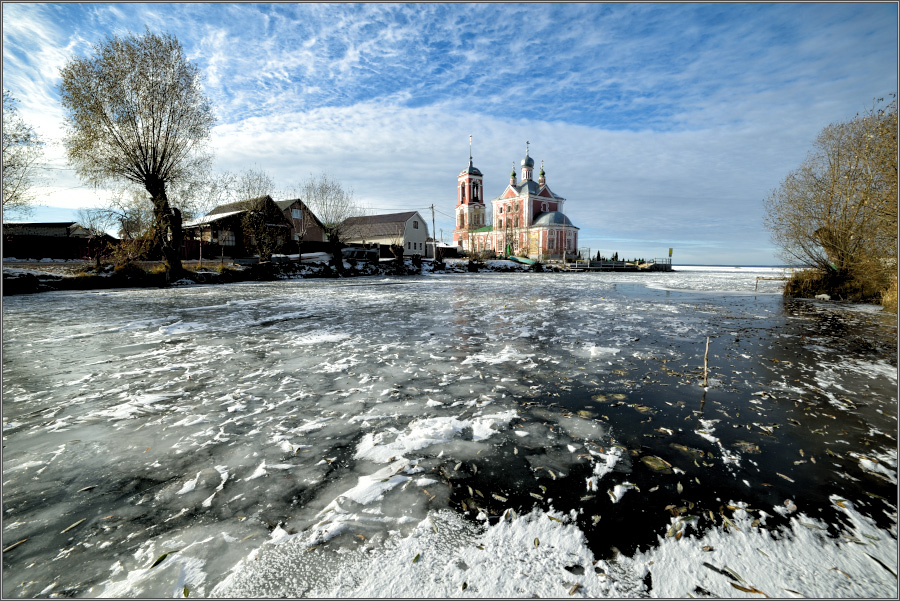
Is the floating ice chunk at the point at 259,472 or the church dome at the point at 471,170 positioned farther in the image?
the church dome at the point at 471,170

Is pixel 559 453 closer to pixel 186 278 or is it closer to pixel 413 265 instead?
pixel 186 278

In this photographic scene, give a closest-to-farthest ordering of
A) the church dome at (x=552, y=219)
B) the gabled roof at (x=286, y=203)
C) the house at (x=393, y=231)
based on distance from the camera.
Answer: the gabled roof at (x=286, y=203), the house at (x=393, y=231), the church dome at (x=552, y=219)

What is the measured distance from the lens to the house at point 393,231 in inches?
2183

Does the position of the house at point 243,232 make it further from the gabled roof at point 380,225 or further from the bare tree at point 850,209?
the bare tree at point 850,209

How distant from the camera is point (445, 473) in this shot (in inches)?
120

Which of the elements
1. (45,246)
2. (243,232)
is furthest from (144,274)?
(45,246)

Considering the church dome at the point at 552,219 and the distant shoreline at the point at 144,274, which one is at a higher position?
the church dome at the point at 552,219

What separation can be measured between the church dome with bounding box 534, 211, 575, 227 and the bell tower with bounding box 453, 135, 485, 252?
13.2 meters

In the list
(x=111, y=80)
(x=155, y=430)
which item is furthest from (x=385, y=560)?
(x=111, y=80)

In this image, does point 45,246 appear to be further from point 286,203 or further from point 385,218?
point 385,218

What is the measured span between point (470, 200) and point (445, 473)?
77.0 metres

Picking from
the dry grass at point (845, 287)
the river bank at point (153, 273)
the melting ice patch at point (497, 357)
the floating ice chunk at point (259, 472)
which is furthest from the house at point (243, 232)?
the dry grass at point (845, 287)

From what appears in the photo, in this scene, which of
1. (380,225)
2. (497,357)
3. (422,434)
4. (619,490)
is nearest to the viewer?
(619,490)

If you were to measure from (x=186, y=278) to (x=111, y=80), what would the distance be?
1167 cm
